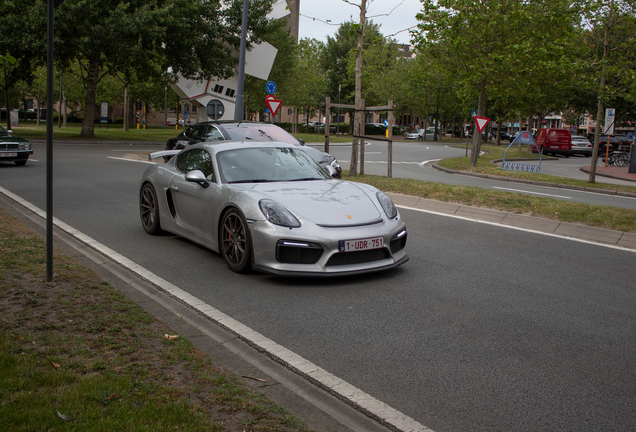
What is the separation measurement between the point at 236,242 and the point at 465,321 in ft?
8.00

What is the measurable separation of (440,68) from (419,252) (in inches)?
834

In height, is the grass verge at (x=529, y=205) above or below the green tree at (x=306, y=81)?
below

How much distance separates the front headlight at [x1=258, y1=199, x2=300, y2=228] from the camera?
551 cm

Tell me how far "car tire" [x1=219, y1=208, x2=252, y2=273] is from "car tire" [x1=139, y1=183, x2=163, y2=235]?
1.84 meters

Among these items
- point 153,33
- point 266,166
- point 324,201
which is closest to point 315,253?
point 324,201

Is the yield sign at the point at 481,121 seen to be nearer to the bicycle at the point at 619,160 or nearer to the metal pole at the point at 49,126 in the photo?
the bicycle at the point at 619,160

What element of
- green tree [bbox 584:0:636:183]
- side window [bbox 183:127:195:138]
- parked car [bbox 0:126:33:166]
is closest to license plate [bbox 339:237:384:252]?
side window [bbox 183:127:195:138]

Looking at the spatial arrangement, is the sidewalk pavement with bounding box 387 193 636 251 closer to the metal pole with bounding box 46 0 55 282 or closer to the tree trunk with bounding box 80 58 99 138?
the metal pole with bounding box 46 0 55 282

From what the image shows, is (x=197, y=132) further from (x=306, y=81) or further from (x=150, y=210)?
(x=306, y=81)

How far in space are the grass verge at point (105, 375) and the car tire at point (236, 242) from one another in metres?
1.37

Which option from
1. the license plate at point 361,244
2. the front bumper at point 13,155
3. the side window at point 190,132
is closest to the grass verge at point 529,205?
the license plate at point 361,244

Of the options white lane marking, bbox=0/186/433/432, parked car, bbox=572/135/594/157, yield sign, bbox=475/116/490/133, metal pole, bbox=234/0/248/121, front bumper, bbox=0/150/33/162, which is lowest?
white lane marking, bbox=0/186/433/432

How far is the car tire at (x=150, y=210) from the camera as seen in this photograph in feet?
25.1

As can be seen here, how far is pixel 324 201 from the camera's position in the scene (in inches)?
232
